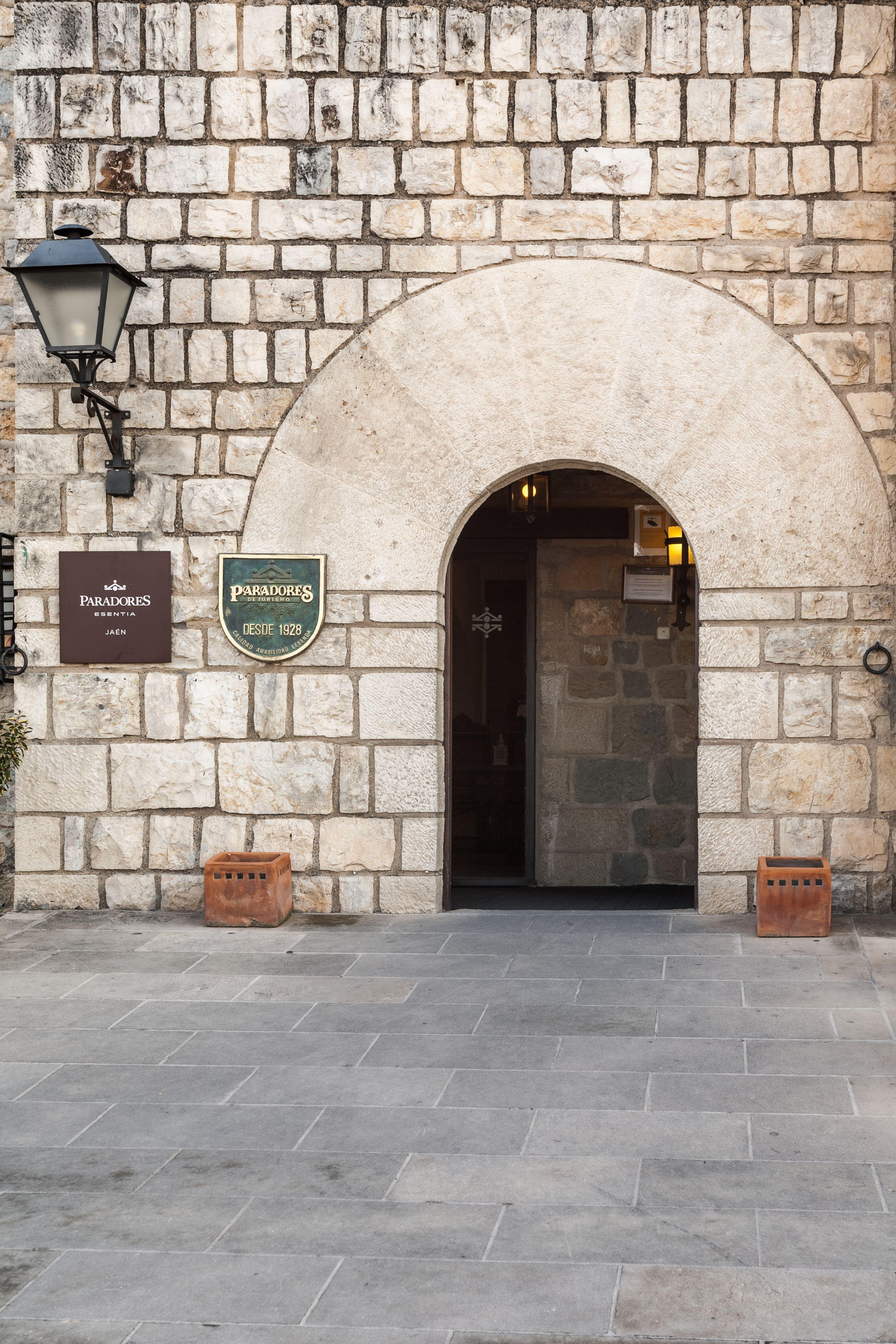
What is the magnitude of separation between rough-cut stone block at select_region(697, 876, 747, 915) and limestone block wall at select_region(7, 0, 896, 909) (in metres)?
0.02

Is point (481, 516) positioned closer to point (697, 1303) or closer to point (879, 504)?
point (879, 504)

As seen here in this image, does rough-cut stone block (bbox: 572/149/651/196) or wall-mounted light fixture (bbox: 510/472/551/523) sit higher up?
rough-cut stone block (bbox: 572/149/651/196)

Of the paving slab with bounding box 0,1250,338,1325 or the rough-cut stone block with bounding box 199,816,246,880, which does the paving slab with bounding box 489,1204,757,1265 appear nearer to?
the paving slab with bounding box 0,1250,338,1325

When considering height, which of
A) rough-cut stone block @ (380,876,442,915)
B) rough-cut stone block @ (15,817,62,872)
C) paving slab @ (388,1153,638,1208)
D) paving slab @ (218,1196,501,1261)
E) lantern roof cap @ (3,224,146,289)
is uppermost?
lantern roof cap @ (3,224,146,289)

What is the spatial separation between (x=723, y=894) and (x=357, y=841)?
1.57 m

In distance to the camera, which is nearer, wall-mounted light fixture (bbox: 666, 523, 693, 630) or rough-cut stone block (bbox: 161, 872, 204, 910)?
rough-cut stone block (bbox: 161, 872, 204, 910)

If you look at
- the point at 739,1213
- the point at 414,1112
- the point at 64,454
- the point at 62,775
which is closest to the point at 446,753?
the point at 62,775

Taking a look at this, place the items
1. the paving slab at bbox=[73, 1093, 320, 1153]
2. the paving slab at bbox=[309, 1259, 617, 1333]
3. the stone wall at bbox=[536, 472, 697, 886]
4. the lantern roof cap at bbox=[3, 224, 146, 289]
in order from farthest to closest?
the stone wall at bbox=[536, 472, 697, 886] → the lantern roof cap at bbox=[3, 224, 146, 289] → the paving slab at bbox=[73, 1093, 320, 1153] → the paving slab at bbox=[309, 1259, 617, 1333]

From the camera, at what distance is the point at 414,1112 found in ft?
11.5

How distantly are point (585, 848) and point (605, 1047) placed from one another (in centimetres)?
378

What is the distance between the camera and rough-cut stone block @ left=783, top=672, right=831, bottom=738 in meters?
5.69

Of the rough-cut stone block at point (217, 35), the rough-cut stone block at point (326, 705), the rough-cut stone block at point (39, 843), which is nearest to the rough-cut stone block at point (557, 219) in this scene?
the rough-cut stone block at point (217, 35)

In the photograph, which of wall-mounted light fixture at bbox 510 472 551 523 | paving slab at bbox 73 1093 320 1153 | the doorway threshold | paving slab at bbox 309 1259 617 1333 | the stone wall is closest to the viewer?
paving slab at bbox 309 1259 617 1333

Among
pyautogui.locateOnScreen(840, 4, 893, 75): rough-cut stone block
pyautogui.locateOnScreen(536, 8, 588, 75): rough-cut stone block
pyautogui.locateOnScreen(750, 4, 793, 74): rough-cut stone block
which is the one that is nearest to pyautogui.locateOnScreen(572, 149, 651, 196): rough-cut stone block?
pyautogui.locateOnScreen(536, 8, 588, 75): rough-cut stone block
